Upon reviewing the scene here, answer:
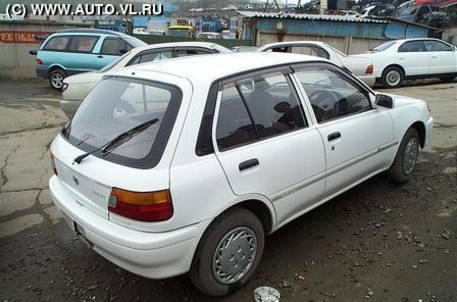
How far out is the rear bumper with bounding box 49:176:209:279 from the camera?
2.33 metres

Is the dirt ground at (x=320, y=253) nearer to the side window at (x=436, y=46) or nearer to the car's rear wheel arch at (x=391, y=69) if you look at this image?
the car's rear wheel arch at (x=391, y=69)

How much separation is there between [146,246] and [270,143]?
1117 mm

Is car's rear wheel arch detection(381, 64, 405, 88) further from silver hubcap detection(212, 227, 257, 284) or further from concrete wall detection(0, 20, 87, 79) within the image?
concrete wall detection(0, 20, 87, 79)

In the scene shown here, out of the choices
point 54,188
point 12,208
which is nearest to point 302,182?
point 54,188

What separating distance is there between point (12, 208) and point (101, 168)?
230 cm

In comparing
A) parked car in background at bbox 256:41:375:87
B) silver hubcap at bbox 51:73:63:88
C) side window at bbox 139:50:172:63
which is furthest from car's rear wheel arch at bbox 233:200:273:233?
silver hubcap at bbox 51:73:63:88

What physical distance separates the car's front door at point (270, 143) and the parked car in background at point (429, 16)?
60.8ft

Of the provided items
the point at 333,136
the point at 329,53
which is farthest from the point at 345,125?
the point at 329,53

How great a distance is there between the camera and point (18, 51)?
14.4m

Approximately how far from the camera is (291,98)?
3.12 meters

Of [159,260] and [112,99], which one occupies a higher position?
[112,99]

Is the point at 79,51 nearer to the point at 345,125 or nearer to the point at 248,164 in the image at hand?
the point at 345,125

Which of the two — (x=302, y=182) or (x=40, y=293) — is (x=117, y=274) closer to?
(x=40, y=293)

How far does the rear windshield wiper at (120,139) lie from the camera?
2584 millimetres
